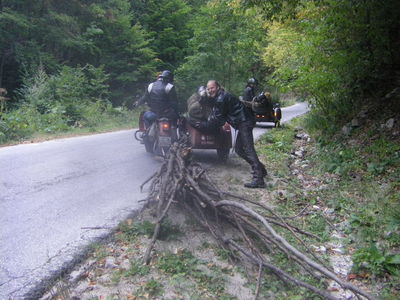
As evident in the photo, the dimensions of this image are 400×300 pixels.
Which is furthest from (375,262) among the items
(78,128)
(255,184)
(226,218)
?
(78,128)

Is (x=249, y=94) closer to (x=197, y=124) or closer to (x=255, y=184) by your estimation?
(x=197, y=124)

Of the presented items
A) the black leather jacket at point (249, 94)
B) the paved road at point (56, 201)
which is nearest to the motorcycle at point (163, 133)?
the paved road at point (56, 201)

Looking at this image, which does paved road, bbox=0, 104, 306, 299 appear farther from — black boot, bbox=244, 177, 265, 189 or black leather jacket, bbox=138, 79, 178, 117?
black boot, bbox=244, 177, 265, 189

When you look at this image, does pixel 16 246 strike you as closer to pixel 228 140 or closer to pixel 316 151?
pixel 228 140

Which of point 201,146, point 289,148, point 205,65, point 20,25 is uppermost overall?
point 20,25

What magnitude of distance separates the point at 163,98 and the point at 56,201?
11.5 ft

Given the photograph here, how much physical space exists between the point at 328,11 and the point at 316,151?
3405mm

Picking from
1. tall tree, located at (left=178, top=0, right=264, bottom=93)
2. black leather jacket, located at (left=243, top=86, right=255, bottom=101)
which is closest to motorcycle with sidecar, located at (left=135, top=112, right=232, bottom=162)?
black leather jacket, located at (left=243, top=86, right=255, bottom=101)

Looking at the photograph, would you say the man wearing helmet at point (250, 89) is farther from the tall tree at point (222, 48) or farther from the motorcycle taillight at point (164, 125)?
the tall tree at point (222, 48)

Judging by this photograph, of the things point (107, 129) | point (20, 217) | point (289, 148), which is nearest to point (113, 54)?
point (107, 129)

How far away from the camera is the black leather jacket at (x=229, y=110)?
21.8 feet

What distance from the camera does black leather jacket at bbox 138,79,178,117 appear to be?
805cm

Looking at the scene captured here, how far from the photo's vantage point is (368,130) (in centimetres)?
833

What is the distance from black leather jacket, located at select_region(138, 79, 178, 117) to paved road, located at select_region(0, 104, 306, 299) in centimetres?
117
